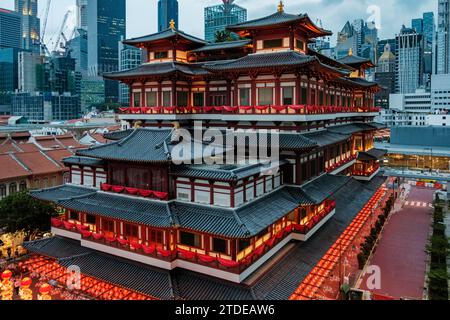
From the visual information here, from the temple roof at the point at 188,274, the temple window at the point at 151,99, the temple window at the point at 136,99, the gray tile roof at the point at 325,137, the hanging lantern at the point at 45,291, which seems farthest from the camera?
the temple window at the point at 136,99

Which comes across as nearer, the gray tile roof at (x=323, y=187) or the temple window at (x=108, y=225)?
the temple window at (x=108, y=225)

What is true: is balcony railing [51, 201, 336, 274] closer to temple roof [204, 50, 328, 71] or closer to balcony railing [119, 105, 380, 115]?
balcony railing [119, 105, 380, 115]

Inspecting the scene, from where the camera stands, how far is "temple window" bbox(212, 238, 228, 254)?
24.3m

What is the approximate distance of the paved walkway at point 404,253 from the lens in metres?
28.6

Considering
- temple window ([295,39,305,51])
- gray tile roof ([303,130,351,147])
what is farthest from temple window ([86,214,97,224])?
temple window ([295,39,305,51])

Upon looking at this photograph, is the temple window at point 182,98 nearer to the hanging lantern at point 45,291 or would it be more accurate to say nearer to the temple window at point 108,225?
the temple window at point 108,225

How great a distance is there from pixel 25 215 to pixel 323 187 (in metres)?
28.1

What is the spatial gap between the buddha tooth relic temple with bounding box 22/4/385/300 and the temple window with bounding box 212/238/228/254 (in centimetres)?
7

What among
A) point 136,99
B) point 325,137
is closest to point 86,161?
point 136,99

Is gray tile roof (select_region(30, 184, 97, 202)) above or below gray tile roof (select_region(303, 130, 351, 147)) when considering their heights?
below

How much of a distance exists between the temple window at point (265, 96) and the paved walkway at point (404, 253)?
1660cm

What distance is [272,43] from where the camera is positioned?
110 feet

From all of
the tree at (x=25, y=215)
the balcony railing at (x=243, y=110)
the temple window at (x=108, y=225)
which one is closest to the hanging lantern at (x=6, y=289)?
the temple window at (x=108, y=225)
